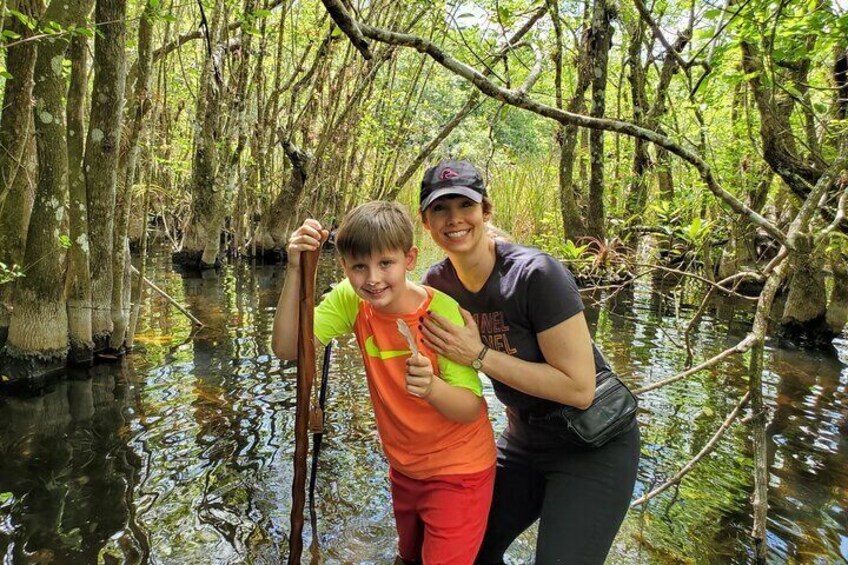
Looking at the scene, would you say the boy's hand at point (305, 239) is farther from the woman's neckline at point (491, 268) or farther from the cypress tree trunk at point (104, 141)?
the cypress tree trunk at point (104, 141)

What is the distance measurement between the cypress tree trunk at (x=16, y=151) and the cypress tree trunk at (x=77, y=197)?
1.23ft

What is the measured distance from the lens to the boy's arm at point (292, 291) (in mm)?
2113

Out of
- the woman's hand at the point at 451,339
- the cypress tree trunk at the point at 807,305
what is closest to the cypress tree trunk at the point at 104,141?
the woman's hand at the point at 451,339

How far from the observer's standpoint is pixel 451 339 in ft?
7.25

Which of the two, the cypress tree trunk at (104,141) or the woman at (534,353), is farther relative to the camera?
the cypress tree trunk at (104,141)

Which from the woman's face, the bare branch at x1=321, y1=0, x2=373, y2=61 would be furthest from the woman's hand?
the bare branch at x1=321, y1=0, x2=373, y2=61

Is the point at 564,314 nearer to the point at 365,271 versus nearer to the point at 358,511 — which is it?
the point at 365,271

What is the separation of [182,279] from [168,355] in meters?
6.24

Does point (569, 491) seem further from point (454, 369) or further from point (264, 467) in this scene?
point (264, 467)

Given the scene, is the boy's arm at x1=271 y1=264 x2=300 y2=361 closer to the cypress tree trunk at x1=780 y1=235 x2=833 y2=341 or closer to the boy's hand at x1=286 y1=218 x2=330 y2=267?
the boy's hand at x1=286 y1=218 x2=330 y2=267

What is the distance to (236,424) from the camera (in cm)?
507

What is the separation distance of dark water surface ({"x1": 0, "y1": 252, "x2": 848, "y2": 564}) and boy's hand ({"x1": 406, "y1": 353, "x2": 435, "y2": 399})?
65.0 inches

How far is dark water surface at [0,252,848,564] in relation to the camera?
3.38m

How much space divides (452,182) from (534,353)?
29.4 inches
